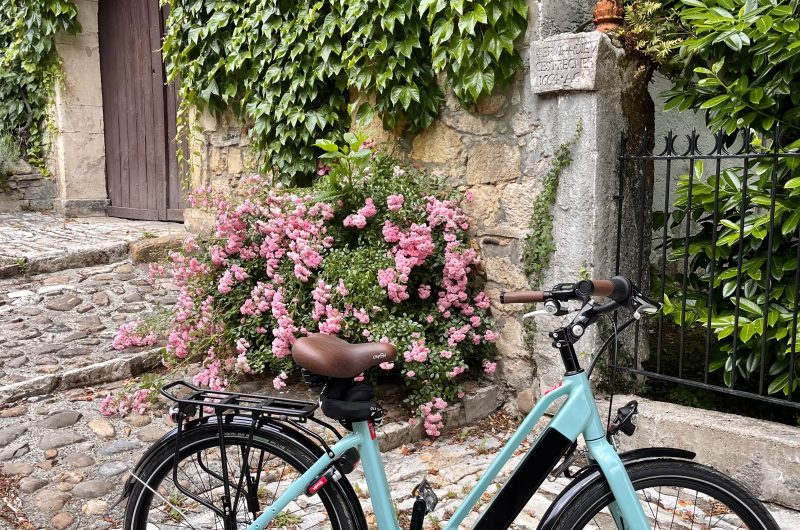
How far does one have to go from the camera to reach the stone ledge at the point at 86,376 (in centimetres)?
388

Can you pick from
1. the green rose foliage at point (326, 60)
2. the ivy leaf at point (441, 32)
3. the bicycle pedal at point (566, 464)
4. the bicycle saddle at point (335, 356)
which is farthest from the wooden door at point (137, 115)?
the bicycle pedal at point (566, 464)

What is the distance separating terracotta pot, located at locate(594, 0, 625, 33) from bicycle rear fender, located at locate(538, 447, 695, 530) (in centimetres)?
223

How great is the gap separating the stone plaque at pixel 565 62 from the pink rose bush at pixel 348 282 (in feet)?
2.73

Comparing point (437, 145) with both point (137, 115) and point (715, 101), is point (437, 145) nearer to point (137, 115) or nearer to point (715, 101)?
point (715, 101)

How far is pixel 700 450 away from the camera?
10.3 feet

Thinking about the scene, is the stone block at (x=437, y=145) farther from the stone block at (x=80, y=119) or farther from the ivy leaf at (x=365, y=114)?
the stone block at (x=80, y=119)

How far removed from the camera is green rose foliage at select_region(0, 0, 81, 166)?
288 inches

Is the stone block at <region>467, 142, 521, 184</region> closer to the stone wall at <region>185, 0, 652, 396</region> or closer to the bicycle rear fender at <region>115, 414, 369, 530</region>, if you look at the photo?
the stone wall at <region>185, 0, 652, 396</region>

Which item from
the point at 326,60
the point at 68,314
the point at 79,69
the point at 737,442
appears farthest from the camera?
the point at 79,69

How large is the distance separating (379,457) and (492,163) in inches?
87.6

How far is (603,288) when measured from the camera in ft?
6.12

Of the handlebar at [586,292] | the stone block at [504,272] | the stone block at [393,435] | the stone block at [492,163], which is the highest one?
the stone block at [492,163]

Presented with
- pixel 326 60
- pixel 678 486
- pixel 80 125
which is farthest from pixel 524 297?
pixel 80 125

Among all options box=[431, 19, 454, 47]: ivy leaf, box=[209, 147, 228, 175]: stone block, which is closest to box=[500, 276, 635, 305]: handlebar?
box=[431, 19, 454, 47]: ivy leaf
